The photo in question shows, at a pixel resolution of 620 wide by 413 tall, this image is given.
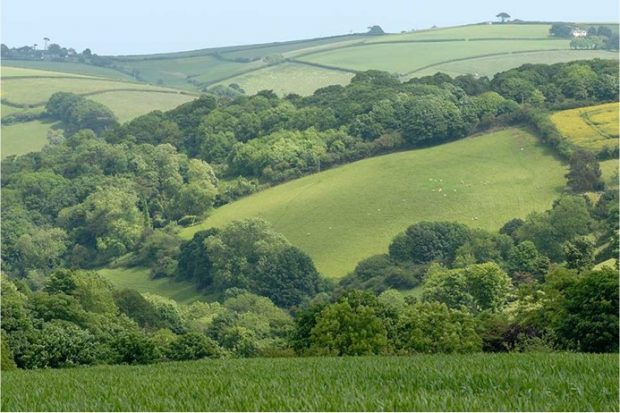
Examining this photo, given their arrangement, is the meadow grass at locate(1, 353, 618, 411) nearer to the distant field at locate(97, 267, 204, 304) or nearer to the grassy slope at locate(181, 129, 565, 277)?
the grassy slope at locate(181, 129, 565, 277)

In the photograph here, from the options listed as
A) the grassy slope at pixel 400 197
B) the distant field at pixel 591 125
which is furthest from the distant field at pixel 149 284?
the distant field at pixel 591 125

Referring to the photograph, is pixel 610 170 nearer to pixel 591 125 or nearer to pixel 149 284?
pixel 591 125

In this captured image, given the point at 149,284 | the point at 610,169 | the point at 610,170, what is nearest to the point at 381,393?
the point at 149,284

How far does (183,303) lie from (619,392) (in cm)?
10541

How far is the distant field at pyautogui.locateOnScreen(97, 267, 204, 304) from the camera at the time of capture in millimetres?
124375

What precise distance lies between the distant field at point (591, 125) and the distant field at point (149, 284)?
48.5 metres

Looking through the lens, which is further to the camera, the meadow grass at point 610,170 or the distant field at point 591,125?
the distant field at point 591,125

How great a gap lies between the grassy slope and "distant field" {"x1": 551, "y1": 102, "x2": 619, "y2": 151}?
4.21 metres

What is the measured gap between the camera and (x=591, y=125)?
144m

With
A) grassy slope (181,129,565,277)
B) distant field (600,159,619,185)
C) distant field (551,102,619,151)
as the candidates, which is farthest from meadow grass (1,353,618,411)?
distant field (551,102,619,151)

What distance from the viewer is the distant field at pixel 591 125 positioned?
13700 centimetres

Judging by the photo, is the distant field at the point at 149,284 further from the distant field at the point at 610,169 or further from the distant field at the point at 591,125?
the distant field at the point at 591,125

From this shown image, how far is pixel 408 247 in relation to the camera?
120750 mm

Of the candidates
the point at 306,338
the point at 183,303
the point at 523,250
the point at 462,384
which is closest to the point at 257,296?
the point at 183,303
